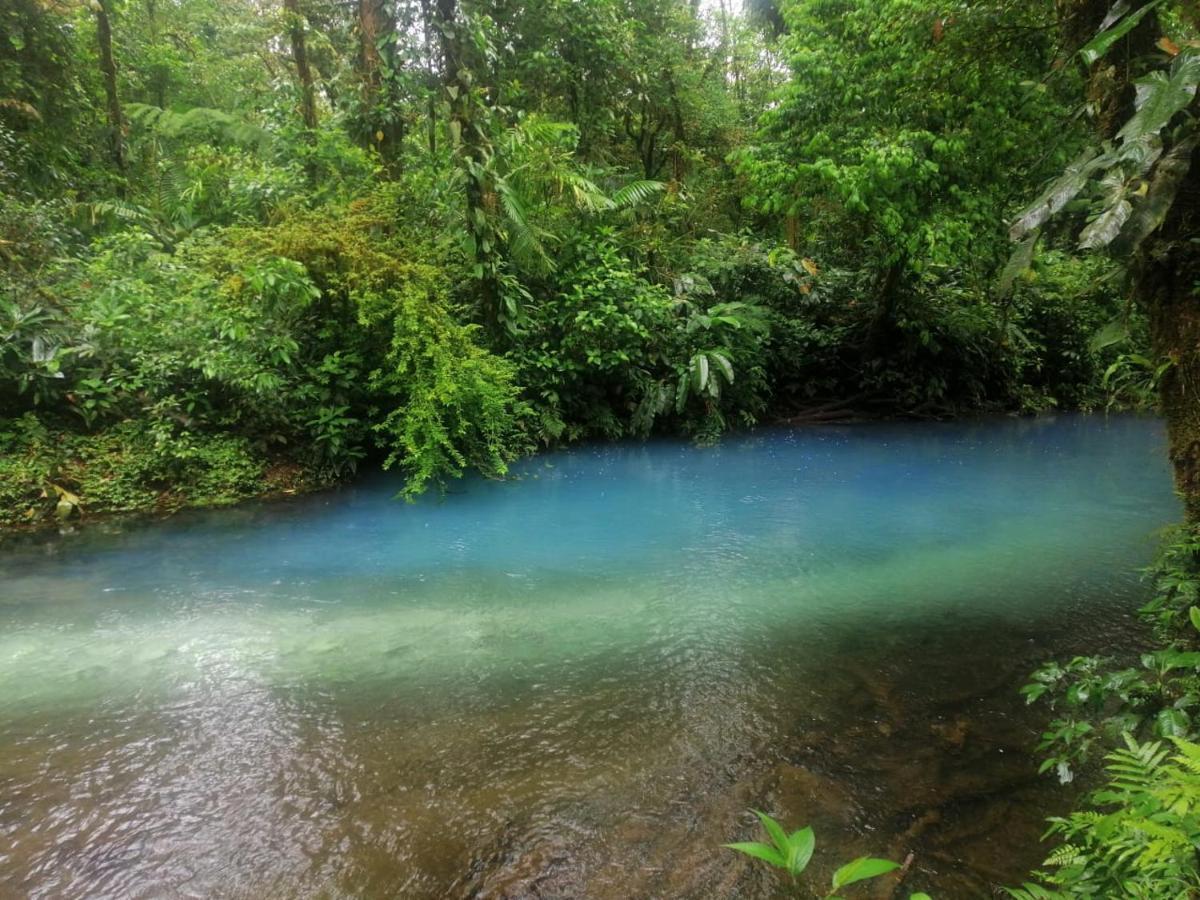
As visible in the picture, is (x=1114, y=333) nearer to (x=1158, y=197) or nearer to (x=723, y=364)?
(x=1158, y=197)

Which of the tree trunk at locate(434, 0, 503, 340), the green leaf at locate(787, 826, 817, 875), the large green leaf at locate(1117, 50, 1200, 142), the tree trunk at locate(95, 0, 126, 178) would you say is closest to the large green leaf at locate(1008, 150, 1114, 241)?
the large green leaf at locate(1117, 50, 1200, 142)

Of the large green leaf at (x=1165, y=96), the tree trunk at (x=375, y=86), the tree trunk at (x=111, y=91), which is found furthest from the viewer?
the tree trunk at (x=111, y=91)

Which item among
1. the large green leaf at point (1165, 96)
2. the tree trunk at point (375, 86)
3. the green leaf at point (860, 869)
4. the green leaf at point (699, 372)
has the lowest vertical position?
the green leaf at point (860, 869)

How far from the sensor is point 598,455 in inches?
364

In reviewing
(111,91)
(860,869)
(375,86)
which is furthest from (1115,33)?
(111,91)

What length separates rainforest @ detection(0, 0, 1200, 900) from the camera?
7.74 ft

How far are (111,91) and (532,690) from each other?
11.6 m

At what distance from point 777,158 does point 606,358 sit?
369 cm

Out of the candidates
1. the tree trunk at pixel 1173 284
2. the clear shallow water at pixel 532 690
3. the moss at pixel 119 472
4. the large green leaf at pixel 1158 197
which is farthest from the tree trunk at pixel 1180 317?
the moss at pixel 119 472

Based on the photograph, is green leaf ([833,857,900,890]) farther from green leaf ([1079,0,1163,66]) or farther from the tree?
green leaf ([1079,0,1163,66])

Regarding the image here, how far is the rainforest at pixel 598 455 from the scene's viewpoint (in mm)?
2359

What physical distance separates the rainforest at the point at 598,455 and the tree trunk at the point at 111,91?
27 centimetres

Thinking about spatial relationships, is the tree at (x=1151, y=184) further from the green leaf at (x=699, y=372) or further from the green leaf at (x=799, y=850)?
→ the green leaf at (x=699, y=372)

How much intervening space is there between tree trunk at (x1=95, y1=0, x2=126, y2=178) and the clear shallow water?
768 centimetres
